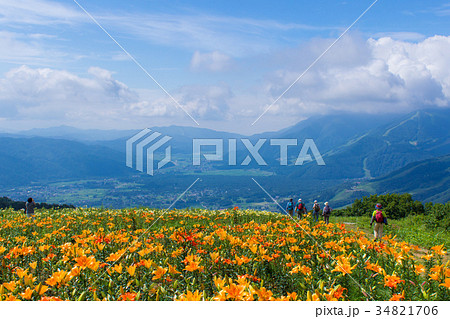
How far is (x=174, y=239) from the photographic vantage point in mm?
6023

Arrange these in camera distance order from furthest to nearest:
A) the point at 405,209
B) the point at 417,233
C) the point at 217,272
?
the point at 405,209 < the point at 417,233 < the point at 217,272

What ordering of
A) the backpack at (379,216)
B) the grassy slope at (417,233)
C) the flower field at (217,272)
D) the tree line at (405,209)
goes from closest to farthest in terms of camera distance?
the flower field at (217,272)
the backpack at (379,216)
the grassy slope at (417,233)
the tree line at (405,209)

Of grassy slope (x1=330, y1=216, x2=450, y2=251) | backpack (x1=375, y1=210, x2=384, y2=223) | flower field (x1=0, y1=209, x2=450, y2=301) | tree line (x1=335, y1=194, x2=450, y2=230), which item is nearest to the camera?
flower field (x1=0, y1=209, x2=450, y2=301)

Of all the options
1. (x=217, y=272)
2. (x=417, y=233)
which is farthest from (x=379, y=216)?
(x=217, y=272)

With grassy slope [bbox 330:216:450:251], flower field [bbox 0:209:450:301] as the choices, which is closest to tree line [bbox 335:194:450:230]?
grassy slope [bbox 330:216:450:251]

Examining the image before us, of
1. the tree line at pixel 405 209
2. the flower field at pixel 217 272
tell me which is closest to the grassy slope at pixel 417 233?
the tree line at pixel 405 209

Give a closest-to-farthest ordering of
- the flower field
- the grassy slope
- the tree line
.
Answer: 1. the flower field
2. the grassy slope
3. the tree line

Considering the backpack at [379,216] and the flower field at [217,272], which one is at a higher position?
the flower field at [217,272]

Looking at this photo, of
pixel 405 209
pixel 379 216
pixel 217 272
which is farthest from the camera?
pixel 405 209

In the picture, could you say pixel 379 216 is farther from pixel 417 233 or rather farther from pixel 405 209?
pixel 405 209

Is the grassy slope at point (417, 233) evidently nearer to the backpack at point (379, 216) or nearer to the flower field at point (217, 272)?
the backpack at point (379, 216)

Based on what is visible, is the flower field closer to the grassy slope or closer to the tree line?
the grassy slope

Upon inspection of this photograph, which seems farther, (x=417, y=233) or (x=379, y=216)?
(x=417, y=233)
